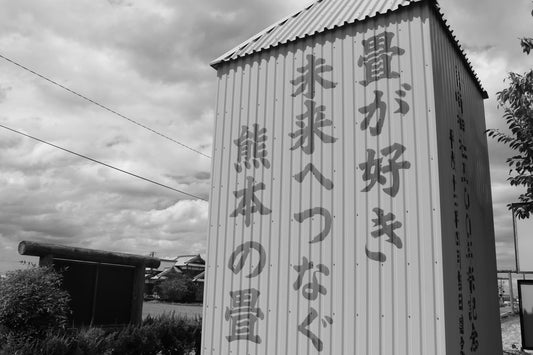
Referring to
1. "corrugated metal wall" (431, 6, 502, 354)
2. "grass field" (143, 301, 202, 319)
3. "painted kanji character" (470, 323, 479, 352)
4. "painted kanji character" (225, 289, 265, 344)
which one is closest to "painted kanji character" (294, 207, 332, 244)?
"painted kanji character" (225, 289, 265, 344)

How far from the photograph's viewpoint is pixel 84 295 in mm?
10367

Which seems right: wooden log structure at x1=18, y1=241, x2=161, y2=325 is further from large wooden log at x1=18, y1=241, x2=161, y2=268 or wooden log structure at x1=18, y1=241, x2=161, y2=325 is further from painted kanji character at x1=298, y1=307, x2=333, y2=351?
painted kanji character at x1=298, y1=307, x2=333, y2=351

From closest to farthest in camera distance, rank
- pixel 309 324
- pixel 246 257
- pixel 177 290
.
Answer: pixel 309 324
pixel 246 257
pixel 177 290

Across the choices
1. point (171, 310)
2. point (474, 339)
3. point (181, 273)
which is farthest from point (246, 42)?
point (181, 273)

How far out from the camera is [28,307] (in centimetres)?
837

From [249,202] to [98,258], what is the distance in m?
5.18

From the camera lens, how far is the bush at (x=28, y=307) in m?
8.29

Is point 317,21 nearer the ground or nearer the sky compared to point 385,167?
nearer the sky

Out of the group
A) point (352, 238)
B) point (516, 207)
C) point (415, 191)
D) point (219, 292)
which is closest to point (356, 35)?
point (415, 191)

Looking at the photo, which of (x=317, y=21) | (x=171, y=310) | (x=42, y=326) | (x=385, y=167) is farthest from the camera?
(x=171, y=310)

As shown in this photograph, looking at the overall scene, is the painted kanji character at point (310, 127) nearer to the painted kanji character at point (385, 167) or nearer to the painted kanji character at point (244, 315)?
the painted kanji character at point (385, 167)

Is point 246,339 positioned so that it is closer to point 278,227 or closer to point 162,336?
point 278,227

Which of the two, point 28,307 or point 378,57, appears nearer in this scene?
point 378,57

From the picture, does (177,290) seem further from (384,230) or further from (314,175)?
(384,230)
